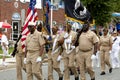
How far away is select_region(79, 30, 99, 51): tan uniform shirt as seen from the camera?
42.1 ft

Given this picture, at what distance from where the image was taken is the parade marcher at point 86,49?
1275 centimetres

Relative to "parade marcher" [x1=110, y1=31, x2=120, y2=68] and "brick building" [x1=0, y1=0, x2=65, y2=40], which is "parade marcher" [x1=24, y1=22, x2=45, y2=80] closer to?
"parade marcher" [x1=110, y1=31, x2=120, y2=68]

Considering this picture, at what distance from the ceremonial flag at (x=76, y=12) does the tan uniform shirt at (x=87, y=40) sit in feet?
8.59

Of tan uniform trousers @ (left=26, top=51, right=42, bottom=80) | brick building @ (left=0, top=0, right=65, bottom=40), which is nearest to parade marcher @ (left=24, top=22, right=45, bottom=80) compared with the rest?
tan uniform trousers @ (left=26, top=51, right=42, bottom=80)

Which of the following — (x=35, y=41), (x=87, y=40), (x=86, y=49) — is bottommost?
(x=86, y=49)

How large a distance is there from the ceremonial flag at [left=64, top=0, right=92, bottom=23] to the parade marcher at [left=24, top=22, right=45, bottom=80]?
12.0ft

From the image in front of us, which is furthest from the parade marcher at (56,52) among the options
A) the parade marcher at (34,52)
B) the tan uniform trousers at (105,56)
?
the tan uniform trousers at (105,56)

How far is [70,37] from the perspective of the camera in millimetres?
13539

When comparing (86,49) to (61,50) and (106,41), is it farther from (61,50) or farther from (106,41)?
(106,41)

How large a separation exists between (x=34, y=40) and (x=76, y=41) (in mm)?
1700

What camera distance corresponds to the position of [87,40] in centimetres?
1291

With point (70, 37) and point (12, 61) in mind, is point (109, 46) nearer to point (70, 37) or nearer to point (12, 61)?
point (70, 37)

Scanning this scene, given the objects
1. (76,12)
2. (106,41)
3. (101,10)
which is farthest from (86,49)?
(101,10)

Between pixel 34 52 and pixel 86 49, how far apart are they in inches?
68.7
